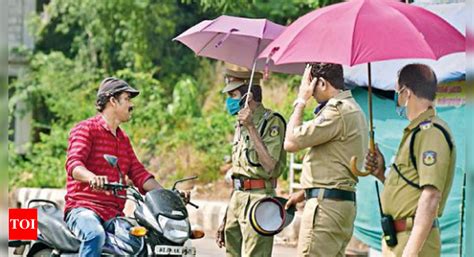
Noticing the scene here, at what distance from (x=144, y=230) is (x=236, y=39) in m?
1.92

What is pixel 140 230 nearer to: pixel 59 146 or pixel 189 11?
pixel 59 146

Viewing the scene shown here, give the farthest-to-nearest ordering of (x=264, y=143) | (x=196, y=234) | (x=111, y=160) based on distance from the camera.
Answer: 1. (x=264, y=143)
2. (x=196, y=234)
3. (x=111, y=160)

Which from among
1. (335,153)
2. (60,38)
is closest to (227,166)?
(60,38)

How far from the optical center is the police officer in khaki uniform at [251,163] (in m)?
7.19

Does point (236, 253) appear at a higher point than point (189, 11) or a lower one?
lower

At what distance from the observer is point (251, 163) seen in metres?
7.30

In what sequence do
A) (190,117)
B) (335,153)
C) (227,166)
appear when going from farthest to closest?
1. (190,117)
2. (227,166)
3. (335,153)

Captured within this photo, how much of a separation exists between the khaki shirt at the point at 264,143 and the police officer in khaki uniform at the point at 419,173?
1735 millimetres

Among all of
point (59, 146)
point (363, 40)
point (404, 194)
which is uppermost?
point (363, 40)

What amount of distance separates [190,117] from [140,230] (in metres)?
10.9

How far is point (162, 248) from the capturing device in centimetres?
670

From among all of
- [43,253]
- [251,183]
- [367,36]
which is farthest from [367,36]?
[43,253]

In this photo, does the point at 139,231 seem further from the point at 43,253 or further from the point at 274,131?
the point at 274,131

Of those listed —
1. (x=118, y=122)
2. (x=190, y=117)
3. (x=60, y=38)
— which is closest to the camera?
(x=118, y=122)
